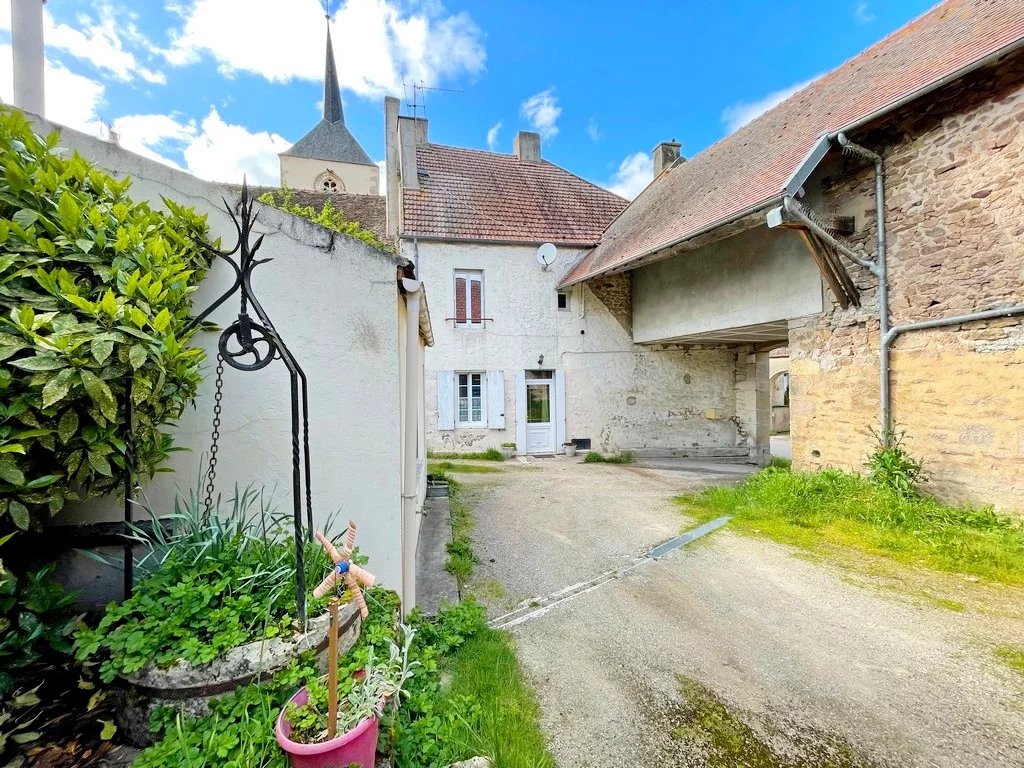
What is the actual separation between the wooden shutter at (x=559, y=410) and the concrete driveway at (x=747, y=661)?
6599 mm

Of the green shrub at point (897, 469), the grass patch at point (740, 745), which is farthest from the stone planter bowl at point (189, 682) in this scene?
the green shrub at point (897, 469)

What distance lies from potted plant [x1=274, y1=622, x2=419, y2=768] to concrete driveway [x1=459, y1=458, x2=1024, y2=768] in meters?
0.96

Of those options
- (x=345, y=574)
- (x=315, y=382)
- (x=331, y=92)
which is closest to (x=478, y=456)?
(x=315, y=382)

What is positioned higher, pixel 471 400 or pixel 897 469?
pixel 471 400

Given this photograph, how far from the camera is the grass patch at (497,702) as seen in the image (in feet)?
6.22

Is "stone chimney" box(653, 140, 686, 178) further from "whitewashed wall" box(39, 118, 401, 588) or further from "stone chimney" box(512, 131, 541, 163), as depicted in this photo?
"whitewashed wall" box(39, 118, 401, 588)

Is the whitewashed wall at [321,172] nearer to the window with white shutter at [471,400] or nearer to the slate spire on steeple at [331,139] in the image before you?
the slate spire on steeple at [331,139]

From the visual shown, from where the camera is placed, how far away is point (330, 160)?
25781 mm

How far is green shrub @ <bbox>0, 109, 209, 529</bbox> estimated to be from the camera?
1.45m

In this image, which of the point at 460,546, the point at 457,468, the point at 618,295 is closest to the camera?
the point at 460,546

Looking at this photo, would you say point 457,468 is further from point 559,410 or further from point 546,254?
point 546,254

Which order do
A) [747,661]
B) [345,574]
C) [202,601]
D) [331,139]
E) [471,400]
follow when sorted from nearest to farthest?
1. [345,574]
2. [202,601]
3. [747,661]
4. [471,400]
5. [331,139]

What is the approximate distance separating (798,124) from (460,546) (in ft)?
30.1

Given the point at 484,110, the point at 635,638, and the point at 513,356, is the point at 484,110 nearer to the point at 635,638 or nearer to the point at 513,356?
the point at 513,356
